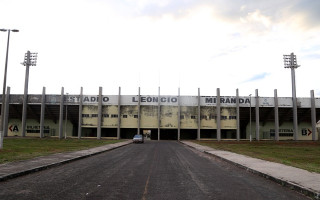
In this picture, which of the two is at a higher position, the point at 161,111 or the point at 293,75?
the point at 293,75

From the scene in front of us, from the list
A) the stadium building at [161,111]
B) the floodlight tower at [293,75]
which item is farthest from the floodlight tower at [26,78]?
the floodlight tower at [293,75]

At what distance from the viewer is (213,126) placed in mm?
60344

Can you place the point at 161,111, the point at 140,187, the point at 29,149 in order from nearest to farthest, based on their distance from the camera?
the point at 140,187, the point at 29,149, the point at 161,111

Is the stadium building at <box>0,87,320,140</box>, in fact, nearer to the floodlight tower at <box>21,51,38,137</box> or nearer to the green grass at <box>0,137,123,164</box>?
the floodlight tower at <box>21,51,38,137</box>

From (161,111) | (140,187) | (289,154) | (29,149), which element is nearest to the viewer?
(140,187)

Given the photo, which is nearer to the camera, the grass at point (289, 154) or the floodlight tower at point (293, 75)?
the grass at point (289, 154)

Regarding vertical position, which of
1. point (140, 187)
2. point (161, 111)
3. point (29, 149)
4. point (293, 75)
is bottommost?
point (29, 149)

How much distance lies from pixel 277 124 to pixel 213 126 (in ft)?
43.7

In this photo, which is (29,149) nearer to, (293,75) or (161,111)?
(161,111)

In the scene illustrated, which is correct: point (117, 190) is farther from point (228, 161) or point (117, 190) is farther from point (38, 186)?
point (228, 161)

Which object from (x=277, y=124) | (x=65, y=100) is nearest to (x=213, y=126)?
(x=277, y=124)

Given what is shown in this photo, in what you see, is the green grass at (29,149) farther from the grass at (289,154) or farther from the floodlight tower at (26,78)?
the floodlight tower at (26,78)

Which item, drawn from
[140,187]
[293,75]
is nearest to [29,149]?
[140,187]

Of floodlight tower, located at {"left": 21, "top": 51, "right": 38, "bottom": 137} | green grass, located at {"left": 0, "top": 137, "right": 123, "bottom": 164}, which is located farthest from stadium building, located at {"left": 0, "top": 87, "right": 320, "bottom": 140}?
green grass, located at {"left": 0, "top": 137, "right": 123, "bottom": 164}
